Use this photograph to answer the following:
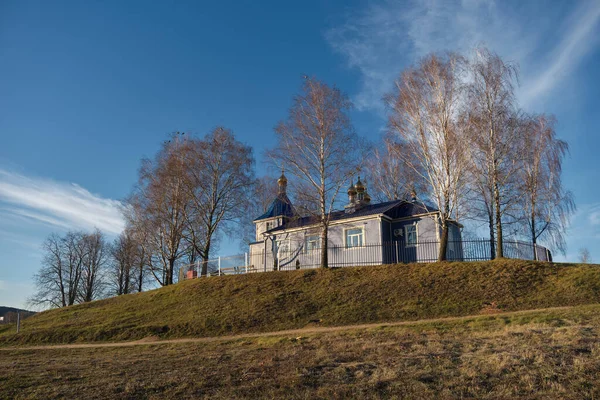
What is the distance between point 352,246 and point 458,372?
1744 centimetres

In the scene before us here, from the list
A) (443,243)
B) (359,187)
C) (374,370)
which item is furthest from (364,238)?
(374,370)

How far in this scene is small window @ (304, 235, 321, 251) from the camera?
84.0ft

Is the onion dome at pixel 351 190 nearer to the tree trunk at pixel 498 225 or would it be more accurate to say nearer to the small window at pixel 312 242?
the small window at pixel 312 242

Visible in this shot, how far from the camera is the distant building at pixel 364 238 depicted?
2331 centimetres

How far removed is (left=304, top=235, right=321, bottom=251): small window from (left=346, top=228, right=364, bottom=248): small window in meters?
1.77

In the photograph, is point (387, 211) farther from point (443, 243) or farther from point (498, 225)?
point (498, 225)

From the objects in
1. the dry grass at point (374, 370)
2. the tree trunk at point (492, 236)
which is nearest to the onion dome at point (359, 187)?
the tree trunk at point (492, 236)

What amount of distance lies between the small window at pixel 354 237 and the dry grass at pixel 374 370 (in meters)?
12.9

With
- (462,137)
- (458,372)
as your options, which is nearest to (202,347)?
(458,372)

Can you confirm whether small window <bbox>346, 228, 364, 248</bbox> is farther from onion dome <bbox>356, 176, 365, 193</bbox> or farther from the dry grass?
the dry grass

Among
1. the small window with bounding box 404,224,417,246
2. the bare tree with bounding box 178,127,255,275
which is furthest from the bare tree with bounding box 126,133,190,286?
the small window with bounding box 404,224,417,246

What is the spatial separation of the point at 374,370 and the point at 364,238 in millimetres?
17091

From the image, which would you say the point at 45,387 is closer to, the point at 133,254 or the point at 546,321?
the point at 546,321

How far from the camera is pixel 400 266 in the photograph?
806 inches
